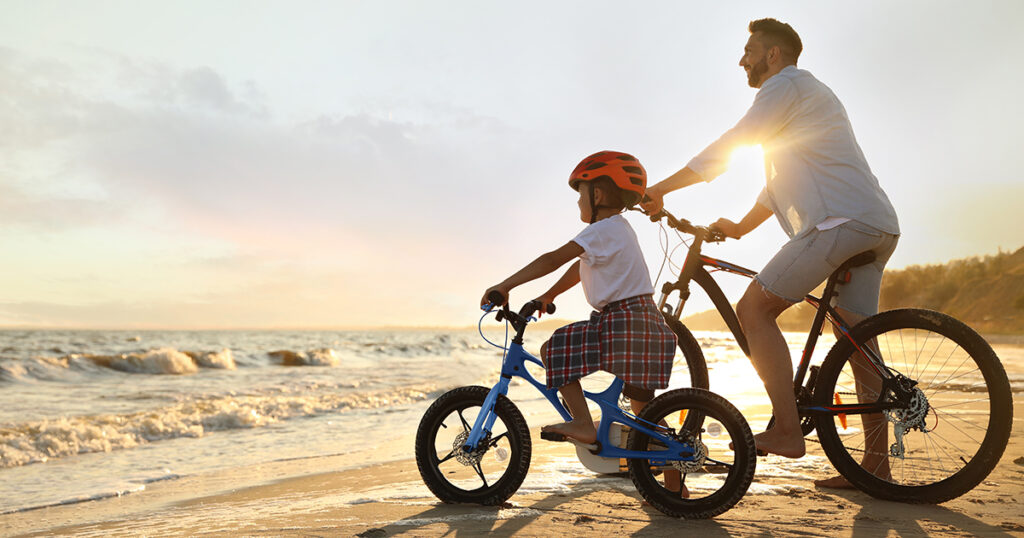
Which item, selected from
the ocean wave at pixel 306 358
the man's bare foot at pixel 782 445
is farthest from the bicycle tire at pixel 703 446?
the ocean wave at pixel 306 358

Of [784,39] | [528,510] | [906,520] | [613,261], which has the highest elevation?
[784,39]

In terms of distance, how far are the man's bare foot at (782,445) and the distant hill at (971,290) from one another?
1062 inches

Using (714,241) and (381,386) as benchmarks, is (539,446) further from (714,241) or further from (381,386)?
(381,386)

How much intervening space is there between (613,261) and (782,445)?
1.20 metres

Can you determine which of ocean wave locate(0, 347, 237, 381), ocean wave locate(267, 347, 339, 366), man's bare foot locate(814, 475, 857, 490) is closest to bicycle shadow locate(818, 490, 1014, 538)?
man's bare foot locate(814, 475, 857, 490)

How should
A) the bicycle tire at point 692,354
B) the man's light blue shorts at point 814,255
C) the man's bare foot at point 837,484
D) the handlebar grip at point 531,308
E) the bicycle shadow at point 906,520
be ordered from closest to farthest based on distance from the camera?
1. the bicycle shadow at point 906,520
2. the man's light blue shorts at point 814,255
3. the handlebar grip at point 531,308
4. the man's bare foot at point 837,484
5. the bicycle tire at point 692,354

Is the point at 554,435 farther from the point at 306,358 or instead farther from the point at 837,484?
the point at 306,358

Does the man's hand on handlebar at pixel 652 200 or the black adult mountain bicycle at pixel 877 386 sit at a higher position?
the man's hand on handlebar at pixel 652 200

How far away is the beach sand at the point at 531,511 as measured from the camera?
278 cm

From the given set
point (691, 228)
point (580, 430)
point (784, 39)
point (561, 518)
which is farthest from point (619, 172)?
point (561, 518)

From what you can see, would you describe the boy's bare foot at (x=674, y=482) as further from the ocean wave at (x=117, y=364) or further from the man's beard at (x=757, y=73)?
the ocean wave at (x=117, y=364)

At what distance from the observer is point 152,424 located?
7773 mm

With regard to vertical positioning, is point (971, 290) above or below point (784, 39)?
above

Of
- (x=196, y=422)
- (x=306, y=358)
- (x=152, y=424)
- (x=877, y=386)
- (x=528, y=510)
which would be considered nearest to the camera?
(x=528, y=510)
